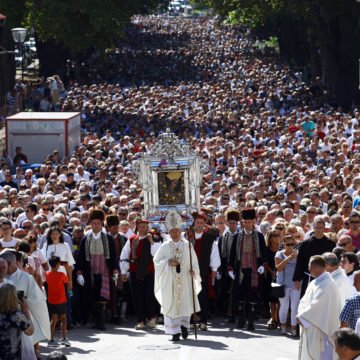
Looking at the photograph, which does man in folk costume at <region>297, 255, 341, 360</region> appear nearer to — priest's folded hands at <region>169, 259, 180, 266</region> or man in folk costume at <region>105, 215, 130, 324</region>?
priest's folded hands at <region>169, 259, 180, 266</region>

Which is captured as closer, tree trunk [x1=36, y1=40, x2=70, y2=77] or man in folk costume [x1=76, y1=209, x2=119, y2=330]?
man in folk costume [x1=76, y1=209, x2=119, y2=330]

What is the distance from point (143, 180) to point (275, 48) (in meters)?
74.8

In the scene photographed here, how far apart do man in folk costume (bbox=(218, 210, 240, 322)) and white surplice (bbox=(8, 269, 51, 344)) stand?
469 centimetres

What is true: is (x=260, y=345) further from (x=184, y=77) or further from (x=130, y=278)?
(x=184, y=77)

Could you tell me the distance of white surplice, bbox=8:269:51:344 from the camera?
15352 millimetres

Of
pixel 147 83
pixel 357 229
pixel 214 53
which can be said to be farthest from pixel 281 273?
pixel 214 53

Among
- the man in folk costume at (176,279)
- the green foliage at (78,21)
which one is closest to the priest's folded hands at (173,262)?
the man in folk costume at (176,279)

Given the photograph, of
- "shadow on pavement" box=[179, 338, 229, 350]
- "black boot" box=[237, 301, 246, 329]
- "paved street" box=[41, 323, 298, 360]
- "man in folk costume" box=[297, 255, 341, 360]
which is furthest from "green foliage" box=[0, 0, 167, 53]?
"man in folk costume" box=[297, 255, 341, 360]

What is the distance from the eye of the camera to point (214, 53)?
90062mm

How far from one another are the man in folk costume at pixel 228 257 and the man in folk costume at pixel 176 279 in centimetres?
100

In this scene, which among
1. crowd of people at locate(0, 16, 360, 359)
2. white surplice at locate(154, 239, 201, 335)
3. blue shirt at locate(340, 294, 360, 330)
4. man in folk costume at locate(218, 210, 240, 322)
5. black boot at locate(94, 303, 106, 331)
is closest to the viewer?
blue shirt at locate(340, 294, 360, 330)

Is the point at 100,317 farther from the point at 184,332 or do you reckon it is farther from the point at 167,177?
the point at 167,177

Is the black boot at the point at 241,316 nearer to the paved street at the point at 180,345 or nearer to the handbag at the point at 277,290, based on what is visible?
the paved street at the point at 180,345

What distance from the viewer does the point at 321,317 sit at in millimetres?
14883
